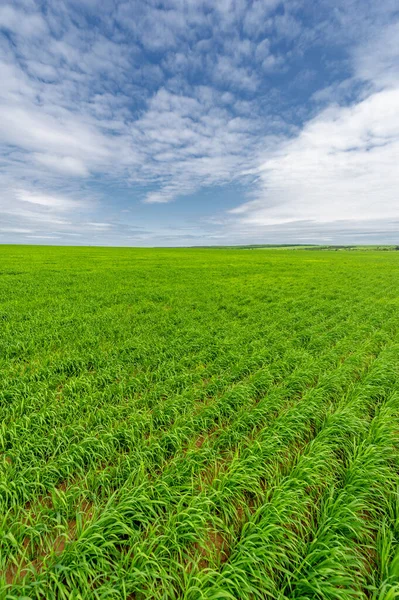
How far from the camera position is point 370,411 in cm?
648

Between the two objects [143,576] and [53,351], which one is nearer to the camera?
[143,576]

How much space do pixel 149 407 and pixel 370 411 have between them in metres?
5.68

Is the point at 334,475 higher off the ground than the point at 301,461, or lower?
lower

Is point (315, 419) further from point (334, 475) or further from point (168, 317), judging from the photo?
point (168, 317)

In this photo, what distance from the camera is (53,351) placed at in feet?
30.8

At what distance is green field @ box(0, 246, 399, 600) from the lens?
117 inches

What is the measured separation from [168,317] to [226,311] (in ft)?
12.6

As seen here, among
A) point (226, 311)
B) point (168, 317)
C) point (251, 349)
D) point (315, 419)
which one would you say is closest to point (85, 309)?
point (168, 317)

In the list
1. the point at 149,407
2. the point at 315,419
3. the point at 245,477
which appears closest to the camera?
the point at 245,477

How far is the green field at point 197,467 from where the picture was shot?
298cm

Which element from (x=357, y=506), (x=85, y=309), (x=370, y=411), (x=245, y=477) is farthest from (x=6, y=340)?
(x=370, y=411)

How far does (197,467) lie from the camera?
4.50 metres

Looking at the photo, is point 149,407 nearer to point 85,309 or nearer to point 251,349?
point 251,349

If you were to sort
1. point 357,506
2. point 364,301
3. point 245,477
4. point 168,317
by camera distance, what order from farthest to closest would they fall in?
point 364,301 → point 168,317 → point 245,477 → point 357,506
